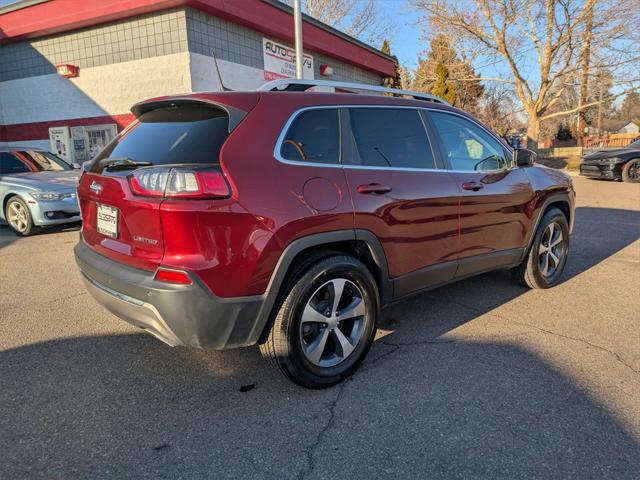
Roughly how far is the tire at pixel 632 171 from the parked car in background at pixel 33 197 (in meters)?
15.4

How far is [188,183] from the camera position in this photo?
2.36m

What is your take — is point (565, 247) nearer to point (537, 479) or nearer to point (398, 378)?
point (398, 378)

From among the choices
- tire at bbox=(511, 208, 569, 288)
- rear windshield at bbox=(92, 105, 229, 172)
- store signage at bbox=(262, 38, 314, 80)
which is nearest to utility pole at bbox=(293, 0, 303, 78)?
store signage at bbox=(262, 38, 314, 80)

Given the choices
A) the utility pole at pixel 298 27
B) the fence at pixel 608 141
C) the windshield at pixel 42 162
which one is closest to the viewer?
the windshield at pixel 42 162

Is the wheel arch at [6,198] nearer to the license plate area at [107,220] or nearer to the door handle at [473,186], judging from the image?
the license plate area at [107,220]

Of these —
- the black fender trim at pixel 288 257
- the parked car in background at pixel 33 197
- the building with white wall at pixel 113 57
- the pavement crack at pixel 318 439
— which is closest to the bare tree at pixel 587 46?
the building with white wall at pixel 113 57

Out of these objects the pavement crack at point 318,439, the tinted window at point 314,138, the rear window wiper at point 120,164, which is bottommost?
the pavement crack at point 318,439

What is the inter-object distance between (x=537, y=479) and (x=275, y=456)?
123cm

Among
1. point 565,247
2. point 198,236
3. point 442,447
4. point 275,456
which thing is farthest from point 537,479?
point 565,247

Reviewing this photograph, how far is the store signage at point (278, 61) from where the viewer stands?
47.0 ft

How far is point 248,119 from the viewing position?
2.63m

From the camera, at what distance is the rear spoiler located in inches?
103

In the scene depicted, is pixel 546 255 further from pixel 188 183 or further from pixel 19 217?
pixel 19 217

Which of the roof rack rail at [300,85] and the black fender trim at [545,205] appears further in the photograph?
the black fender trim at [545,205]
